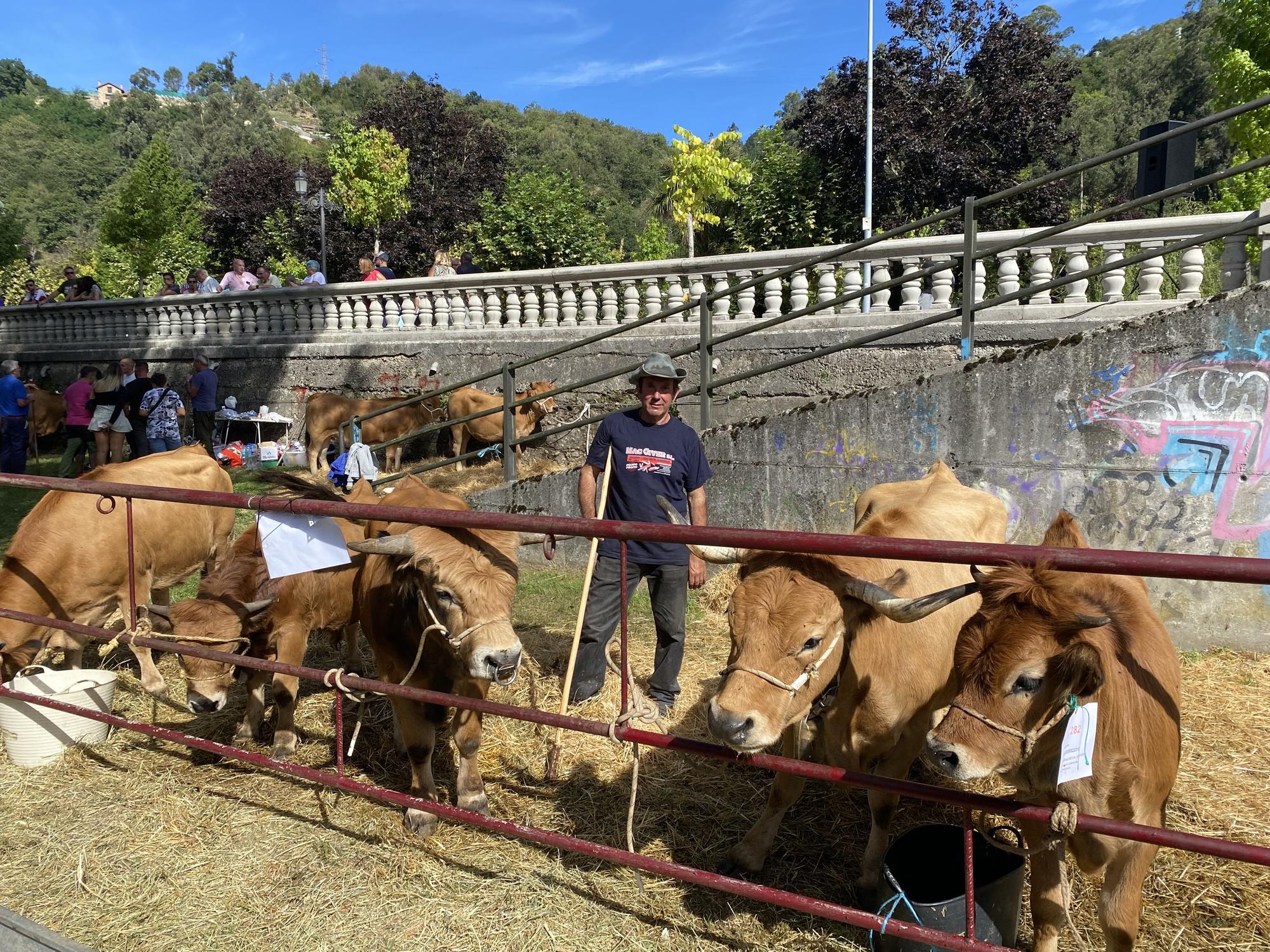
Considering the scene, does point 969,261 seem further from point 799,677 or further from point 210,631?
point 210,631

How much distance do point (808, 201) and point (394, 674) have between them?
2036 centimetres

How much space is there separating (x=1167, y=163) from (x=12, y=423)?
15.2m

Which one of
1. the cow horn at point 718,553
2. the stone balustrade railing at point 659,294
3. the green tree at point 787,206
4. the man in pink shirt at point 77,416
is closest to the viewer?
the cow horn at point 718,553

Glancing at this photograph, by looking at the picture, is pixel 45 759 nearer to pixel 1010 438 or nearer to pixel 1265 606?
pixel 1010 438

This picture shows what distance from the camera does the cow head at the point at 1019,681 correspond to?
7.50 ft

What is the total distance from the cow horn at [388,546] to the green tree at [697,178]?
21488 millimetres

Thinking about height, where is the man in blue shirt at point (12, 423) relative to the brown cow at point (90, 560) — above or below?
above

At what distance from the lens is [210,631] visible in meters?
4.32

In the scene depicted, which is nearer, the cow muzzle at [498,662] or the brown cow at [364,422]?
the cow muzzle at [498,662]

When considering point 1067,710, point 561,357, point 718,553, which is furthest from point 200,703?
point 561,357

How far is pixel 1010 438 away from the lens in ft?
19.8

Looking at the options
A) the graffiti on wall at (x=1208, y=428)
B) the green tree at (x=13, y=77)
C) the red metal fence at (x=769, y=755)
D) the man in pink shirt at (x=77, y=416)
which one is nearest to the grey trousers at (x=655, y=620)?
the red metal fence at (x=769, y=755)

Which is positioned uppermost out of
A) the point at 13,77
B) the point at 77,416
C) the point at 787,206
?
the point at 13,77

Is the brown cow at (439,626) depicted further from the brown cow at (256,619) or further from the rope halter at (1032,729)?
the rope halter at (1032,729)
